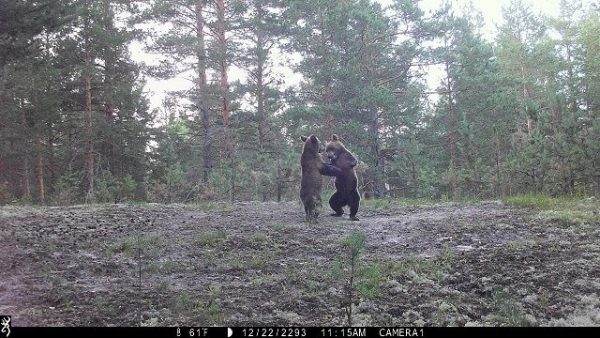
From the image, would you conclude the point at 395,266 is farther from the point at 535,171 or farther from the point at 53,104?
the point at 53,104

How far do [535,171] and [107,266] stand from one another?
37.2ft

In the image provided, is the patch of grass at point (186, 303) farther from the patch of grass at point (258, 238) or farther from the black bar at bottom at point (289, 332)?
the patch of grass at point (258, 238)

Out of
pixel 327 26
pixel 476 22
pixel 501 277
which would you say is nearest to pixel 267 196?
pixel 327 26

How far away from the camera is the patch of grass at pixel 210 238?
816 centimetres

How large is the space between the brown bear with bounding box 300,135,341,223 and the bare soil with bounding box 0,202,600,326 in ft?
2.50

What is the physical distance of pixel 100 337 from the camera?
13.2 feet

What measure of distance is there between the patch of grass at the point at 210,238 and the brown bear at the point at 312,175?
2642 millimetres

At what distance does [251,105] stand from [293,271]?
20.6 m

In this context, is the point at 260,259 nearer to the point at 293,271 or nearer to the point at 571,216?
the point at 293,271

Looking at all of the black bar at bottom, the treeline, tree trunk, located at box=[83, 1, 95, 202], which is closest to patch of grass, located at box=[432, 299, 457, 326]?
the black bar at bottom

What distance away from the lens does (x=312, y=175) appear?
11359 mm

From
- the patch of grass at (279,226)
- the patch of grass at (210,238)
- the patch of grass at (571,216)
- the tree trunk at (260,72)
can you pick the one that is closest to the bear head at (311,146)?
the patch of grass at (279,226)

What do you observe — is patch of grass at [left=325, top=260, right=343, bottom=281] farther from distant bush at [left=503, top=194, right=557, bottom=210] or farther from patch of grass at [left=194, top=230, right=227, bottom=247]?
distant bush at [left=503, top=194, right=557, bottom=210]

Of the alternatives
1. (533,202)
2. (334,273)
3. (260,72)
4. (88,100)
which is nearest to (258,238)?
(334,273)
